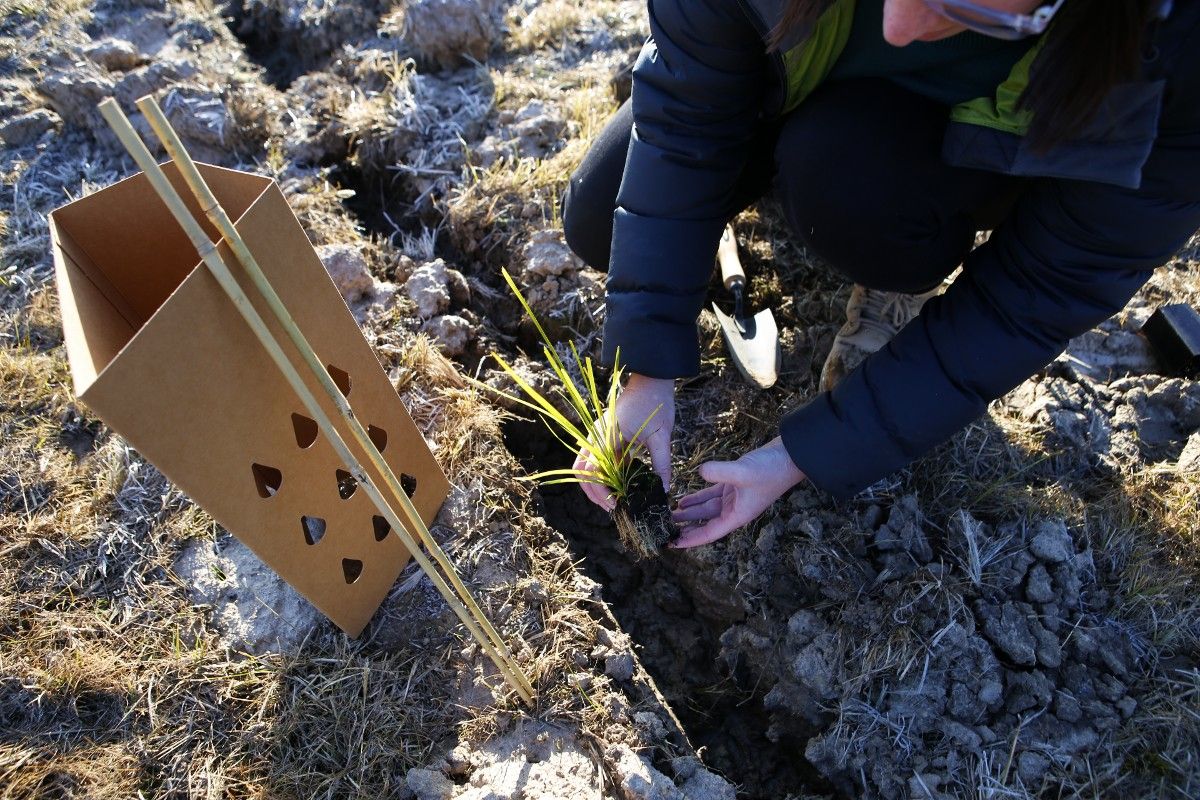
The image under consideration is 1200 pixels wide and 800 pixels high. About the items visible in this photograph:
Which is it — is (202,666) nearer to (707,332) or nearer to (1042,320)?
(707,332)

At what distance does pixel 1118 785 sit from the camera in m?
1.36

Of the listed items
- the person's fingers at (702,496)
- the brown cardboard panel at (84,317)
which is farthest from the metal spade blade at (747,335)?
the brown cardboard panel at (84,317)

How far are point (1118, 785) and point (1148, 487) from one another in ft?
2.20

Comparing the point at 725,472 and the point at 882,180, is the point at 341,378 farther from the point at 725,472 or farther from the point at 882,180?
the point at 882,180

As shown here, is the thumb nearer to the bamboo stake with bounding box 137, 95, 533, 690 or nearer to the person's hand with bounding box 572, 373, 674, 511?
the person's hand with bounding box 572, 373, 674, 511

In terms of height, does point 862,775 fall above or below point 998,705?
below

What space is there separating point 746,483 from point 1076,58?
2.70ft

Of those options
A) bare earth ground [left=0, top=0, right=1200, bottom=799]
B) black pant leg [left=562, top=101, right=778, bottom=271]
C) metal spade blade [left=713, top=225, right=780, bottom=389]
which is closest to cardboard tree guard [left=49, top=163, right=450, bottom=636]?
bare earth ground [left=0, top=0, right=1200, bottom=799]

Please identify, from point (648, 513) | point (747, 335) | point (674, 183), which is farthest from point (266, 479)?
point (747, 335)

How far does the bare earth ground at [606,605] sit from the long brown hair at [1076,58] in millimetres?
829

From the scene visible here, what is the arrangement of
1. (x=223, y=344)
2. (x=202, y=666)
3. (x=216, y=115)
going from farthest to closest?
(x=216, y=115)
(x=202, y=666)
(x=223, y=344)

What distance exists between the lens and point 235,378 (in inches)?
45.2

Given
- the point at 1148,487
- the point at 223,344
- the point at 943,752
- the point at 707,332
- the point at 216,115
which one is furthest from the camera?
the point at 216,115

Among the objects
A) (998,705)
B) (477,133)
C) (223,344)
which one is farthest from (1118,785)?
(477,133)
